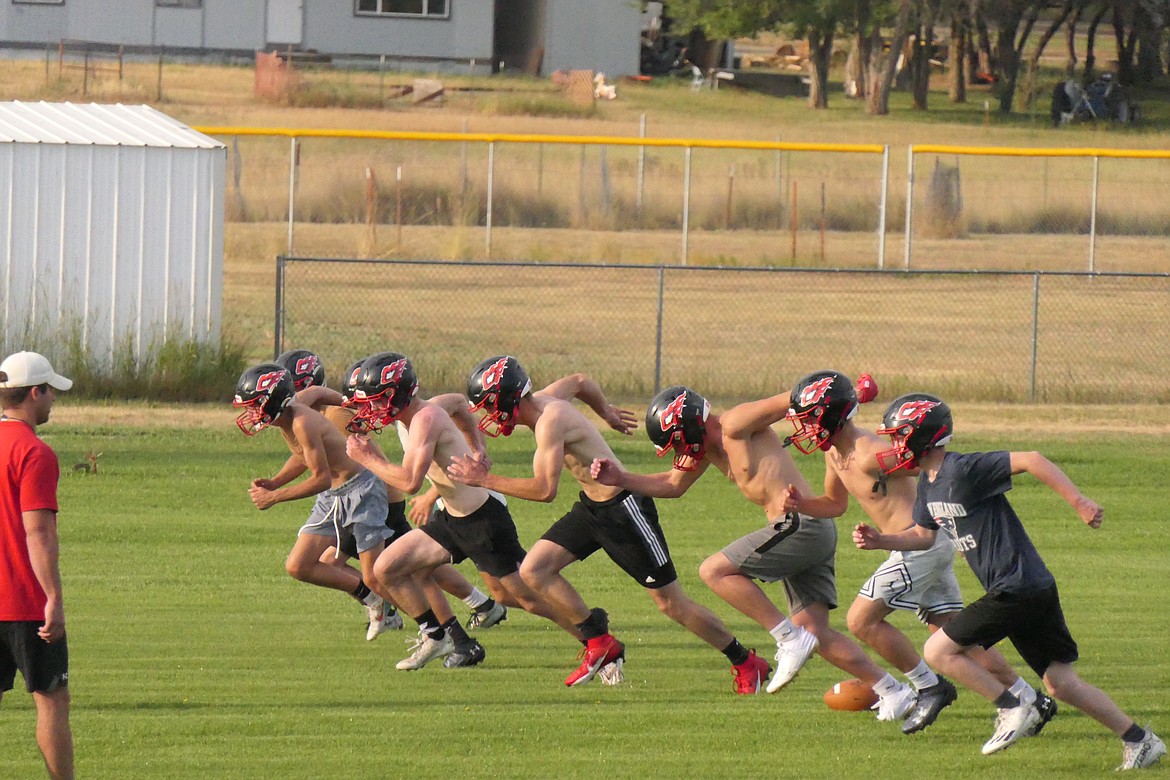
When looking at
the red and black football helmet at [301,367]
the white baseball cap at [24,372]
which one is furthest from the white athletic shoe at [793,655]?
the white baseball cap at [24,372]

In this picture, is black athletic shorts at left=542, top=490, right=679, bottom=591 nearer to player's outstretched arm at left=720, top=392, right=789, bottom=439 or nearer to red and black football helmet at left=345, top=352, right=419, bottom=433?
player's outstretched arm at left=720, top=392, right=789, bottom=439

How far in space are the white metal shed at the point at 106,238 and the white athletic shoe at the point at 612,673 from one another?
39.4ft

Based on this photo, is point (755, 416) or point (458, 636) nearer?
point (755, 416)

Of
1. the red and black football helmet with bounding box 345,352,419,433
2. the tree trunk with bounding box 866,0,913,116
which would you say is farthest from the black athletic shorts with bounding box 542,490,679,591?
the tree trunk with bounding box 866,0,913,116

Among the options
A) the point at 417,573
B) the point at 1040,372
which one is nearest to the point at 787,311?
the point at 1040,372

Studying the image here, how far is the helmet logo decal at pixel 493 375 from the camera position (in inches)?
373

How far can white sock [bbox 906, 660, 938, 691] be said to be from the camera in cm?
868

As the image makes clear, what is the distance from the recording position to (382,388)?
32.0 feet

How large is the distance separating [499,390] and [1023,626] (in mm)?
3147

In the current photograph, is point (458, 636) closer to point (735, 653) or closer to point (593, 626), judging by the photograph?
point (593, 626)

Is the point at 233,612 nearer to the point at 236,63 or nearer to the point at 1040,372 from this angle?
the point at 1040,372

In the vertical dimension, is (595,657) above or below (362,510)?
below

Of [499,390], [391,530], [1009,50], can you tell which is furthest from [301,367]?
[1009,50]

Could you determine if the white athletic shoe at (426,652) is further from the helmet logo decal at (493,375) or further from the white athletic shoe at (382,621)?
the helmet logo decal at (493,375)
